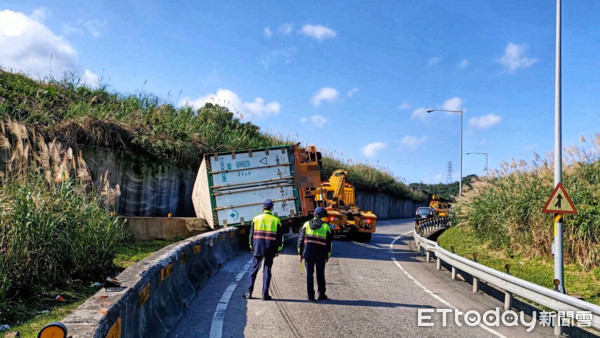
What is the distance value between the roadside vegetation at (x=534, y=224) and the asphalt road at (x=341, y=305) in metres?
2.66

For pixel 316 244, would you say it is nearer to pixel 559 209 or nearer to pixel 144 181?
pixel 559 209

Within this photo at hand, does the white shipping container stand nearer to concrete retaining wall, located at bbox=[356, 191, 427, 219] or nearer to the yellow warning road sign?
the yellow warning road sign

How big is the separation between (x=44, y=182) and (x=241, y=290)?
3.92 meters

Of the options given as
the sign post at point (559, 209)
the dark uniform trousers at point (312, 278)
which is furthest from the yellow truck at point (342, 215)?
the dark uniform trousers at point (312, 278)

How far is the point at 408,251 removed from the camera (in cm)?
1811

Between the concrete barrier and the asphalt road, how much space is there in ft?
0.91

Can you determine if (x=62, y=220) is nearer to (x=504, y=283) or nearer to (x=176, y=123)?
(x=504, y=283)

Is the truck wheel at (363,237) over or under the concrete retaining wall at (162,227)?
under

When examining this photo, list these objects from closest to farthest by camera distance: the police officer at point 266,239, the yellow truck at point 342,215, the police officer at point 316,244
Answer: the police officer at point 266,239, the police officer at point 316,244, the yellow truck at point 342,215

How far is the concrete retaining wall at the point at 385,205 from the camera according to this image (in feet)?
151

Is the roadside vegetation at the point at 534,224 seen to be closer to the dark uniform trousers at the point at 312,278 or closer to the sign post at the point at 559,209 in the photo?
the sign post at the point at 559,209

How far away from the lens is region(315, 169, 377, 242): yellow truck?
19797 millimetres

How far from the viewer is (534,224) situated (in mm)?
14375

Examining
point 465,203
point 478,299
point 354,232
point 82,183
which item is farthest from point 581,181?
point 82,183
